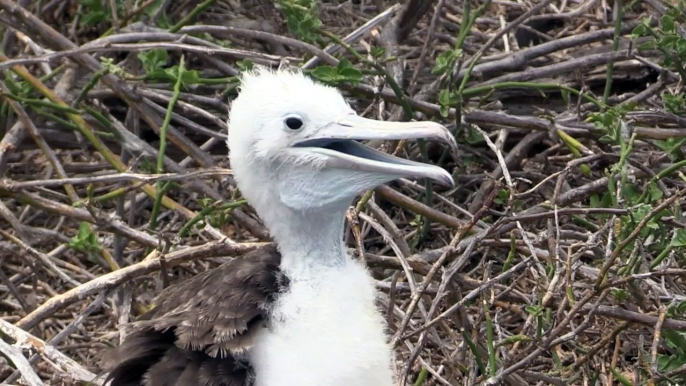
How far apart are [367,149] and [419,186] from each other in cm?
96

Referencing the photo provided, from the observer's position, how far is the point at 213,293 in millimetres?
2146

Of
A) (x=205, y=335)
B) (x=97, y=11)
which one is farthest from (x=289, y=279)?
(x=97, y=11)

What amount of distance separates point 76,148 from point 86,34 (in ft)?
1.55

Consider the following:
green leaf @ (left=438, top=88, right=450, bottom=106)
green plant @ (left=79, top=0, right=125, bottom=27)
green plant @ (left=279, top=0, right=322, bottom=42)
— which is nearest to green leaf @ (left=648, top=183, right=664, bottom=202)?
green leaf @ (left=438, top=88, right=450, bottom=106)

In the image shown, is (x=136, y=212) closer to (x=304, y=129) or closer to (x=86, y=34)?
(x=86, y=34)

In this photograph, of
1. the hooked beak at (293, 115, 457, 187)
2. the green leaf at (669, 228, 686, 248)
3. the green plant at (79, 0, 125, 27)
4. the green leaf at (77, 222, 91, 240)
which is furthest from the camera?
the green plant at (79, 0, 125, 27)

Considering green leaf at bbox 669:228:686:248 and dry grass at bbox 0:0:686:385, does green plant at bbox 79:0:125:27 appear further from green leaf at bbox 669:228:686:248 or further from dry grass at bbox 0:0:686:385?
green leaf at bbox 669:228:686:248

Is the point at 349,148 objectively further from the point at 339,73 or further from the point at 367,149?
the point at 339,73

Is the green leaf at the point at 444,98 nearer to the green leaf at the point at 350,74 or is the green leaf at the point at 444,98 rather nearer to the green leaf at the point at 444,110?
the green leaf at the point at 444,110

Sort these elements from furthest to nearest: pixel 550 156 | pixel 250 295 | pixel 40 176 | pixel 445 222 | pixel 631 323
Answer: pixel 40 176
pixel 550 156
pixel 445 222
pixel 631 323
pixel 250 295

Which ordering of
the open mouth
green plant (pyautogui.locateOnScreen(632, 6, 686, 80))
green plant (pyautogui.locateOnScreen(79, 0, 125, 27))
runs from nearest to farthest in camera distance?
the open mouth
green plant (pyautogui.locateOnScreen(632, 6, 686, 80))
green plant (pyautogui.locateOnScreen(79, 0, 125, 27))

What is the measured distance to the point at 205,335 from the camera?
2.04m

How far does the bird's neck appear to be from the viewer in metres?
2.21

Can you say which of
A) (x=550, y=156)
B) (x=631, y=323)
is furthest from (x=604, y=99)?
(x=631, y=323)
